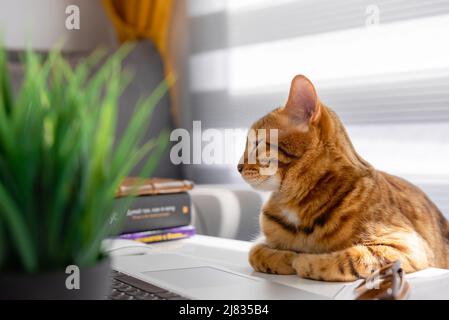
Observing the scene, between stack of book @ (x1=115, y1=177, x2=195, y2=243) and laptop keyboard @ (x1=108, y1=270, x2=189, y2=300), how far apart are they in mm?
450

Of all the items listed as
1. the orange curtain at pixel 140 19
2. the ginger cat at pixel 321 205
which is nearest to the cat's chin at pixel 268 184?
the ginger cat at pixel 321 205

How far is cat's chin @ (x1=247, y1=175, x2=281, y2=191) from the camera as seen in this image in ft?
2.95

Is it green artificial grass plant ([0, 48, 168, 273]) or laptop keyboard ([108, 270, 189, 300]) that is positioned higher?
green artificial grass plant ([0, 48, 168, 273])

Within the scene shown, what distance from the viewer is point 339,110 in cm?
185

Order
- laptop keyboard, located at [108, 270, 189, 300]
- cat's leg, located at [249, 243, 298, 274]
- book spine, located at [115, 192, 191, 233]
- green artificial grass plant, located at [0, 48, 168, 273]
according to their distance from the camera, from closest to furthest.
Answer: green artificial grass plant, located at [0, 48, 168, 273]
laptop keyboard, located at [108, 270, 189, 300]
cat's leg, located at [249, 243, 298, 274]
book spine, located at [115, 192, 191, 233]

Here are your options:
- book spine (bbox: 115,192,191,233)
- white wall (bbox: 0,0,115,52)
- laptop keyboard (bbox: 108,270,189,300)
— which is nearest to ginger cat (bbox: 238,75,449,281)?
laptop keyboard (bbox: 108,270,189,300)

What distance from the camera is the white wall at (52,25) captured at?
90.6 inches

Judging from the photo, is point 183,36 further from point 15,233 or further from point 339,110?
point 15,233

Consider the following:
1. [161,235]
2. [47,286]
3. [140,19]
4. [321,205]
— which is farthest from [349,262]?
[140,19]

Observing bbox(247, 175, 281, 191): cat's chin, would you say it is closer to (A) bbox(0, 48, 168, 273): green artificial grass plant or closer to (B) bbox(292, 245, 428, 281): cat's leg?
(B) bbox(292, 245, 428, 281): cat's leg

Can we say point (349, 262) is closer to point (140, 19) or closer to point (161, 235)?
point (161, 235)

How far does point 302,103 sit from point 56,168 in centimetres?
53

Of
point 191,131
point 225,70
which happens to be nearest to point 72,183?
point 225,70

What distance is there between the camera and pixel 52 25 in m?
2.43
